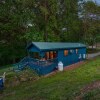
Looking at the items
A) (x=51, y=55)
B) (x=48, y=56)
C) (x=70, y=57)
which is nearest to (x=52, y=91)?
(x=48, y=56)

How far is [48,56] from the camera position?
87.4 feet

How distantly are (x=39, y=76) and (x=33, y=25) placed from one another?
1371cm

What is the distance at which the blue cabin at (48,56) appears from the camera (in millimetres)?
24156

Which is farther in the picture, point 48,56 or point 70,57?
point 70,57

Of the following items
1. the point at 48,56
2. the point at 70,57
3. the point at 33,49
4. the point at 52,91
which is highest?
the point at 33,49

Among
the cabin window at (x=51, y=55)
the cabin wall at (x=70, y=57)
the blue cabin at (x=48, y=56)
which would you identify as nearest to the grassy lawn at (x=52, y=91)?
the blue cabin at (x=48, y=56)

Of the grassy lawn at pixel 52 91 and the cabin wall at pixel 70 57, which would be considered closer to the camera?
the grassy lawn at pixel 52 91

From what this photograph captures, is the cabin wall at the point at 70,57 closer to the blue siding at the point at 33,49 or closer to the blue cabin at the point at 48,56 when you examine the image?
the blue cabin at the point at 48,56

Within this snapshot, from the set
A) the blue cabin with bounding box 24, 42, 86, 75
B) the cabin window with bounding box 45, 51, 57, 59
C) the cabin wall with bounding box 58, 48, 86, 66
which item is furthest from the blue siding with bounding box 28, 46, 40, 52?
the cabin wall with bounding box 58, 48, 86, 66

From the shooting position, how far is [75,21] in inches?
1784

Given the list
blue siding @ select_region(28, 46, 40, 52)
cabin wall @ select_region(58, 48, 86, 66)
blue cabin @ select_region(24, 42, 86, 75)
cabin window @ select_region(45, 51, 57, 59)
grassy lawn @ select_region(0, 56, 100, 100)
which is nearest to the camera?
grassy lawn @ select_region(0, 56, 100, 100)

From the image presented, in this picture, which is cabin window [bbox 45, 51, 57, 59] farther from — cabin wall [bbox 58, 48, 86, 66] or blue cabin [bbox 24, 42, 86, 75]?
cabin wall [bbox 58, 48, 86, 66]

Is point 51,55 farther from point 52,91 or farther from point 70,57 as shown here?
point 52,91

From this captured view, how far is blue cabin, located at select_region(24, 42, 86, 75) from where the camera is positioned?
24.2 metres
